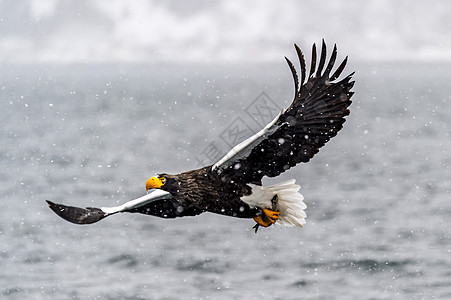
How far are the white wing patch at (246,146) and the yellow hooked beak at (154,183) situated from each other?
1.95ft

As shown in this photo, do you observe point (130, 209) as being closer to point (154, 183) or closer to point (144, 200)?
point (144, 200)

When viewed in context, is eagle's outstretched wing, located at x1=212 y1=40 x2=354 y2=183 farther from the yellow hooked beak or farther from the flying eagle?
the yellow hooked beak

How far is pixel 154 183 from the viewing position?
31.1ft

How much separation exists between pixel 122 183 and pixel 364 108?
4676 cm

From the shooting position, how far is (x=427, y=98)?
10319 centimetres

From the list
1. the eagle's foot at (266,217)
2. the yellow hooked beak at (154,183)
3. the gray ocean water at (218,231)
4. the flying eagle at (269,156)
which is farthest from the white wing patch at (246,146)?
the gray ocean water at (218,231)

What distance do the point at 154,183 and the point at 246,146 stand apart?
1063 mm

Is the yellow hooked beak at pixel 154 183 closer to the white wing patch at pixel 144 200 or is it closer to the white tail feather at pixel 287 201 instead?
the white wing patch at pixel 144 200

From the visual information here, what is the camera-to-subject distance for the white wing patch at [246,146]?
906 centimetres

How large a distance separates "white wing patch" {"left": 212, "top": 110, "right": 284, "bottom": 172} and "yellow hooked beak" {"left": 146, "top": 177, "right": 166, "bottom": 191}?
59 centimetres

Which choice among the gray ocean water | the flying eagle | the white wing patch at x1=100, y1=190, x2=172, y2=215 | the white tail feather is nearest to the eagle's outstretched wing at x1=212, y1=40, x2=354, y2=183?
the flying eagle

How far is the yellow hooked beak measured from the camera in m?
9.42

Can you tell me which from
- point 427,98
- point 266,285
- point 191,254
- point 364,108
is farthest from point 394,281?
point 427,98

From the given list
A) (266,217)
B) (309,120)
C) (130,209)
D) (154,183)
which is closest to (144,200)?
(130,209)
